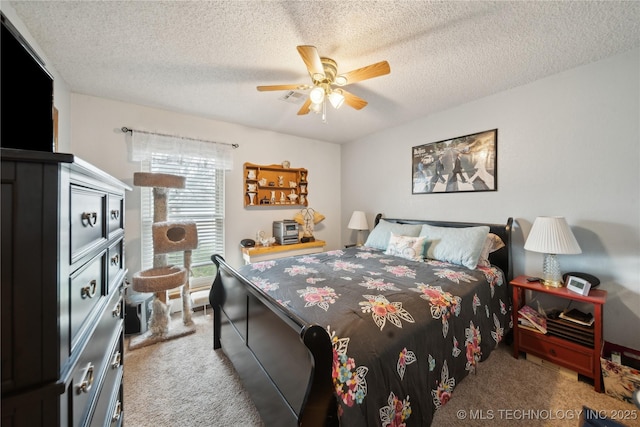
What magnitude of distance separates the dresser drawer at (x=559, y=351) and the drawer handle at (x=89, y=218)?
2.98 metres

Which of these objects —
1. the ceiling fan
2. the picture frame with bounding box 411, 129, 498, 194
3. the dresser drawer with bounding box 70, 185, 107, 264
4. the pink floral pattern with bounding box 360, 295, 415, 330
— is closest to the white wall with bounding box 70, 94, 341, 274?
the picture frame with bounding box 411, 129, 498, 194

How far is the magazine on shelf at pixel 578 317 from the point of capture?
1837 mm

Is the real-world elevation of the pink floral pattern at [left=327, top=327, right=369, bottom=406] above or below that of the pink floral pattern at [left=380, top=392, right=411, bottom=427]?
above

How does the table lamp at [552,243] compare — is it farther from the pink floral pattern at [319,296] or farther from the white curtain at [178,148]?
the white curtain at [178,148]

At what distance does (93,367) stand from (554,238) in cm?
287

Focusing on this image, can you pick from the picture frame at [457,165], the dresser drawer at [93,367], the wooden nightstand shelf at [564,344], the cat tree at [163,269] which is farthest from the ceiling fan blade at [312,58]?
the wooden nightstand shelf at [564,344]

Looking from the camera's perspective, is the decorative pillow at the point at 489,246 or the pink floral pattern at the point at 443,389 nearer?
the pink floral pattern at the point at 443,389

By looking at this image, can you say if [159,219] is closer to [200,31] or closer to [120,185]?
[120,185]

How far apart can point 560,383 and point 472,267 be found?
3.15 feet

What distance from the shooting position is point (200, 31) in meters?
1.67

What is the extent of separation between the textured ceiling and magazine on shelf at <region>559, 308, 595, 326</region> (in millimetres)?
2061

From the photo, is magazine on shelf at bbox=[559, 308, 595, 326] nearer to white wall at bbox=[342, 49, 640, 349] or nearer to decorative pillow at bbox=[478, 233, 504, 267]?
white wall at bbox=[342, 49, 640, 349]

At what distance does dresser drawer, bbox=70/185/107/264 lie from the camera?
2.20 feet

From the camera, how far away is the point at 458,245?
7.86 ft
